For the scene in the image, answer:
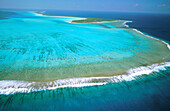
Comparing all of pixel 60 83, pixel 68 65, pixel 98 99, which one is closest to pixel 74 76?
pixel 60 83

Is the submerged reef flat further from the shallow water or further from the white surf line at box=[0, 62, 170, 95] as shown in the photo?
the shallow water

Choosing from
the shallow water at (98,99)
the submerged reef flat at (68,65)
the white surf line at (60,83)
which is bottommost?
the shallow water at (98,99)

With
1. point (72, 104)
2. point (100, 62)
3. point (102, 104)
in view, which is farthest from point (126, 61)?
point (72, 104)

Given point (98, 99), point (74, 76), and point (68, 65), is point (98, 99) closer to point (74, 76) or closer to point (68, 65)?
point (74, 76)

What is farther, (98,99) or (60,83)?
(60,83)

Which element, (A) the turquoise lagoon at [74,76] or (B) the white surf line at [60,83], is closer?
(A) the turquoise lagoon at [74,76]

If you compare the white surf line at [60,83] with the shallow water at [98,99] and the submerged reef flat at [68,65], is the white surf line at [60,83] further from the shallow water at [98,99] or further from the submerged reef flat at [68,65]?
the shallow water at [98,99]

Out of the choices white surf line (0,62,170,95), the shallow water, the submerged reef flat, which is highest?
the submerged reef flat

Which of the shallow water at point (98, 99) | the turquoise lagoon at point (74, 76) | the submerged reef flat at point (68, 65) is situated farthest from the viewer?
the submerged reef flat at point (68, 65)

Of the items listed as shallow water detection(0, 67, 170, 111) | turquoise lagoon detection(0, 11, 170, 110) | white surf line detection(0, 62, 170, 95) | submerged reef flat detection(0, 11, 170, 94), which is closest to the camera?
shallow water detection(0, 67, 170, 111)

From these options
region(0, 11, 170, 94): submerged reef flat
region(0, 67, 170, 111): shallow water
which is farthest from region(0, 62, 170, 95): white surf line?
region(0, 67, 170, 111): shallow water

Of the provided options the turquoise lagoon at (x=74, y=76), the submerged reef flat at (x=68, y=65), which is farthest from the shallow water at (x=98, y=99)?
the submerged reef flat at (x=68, y=65)
